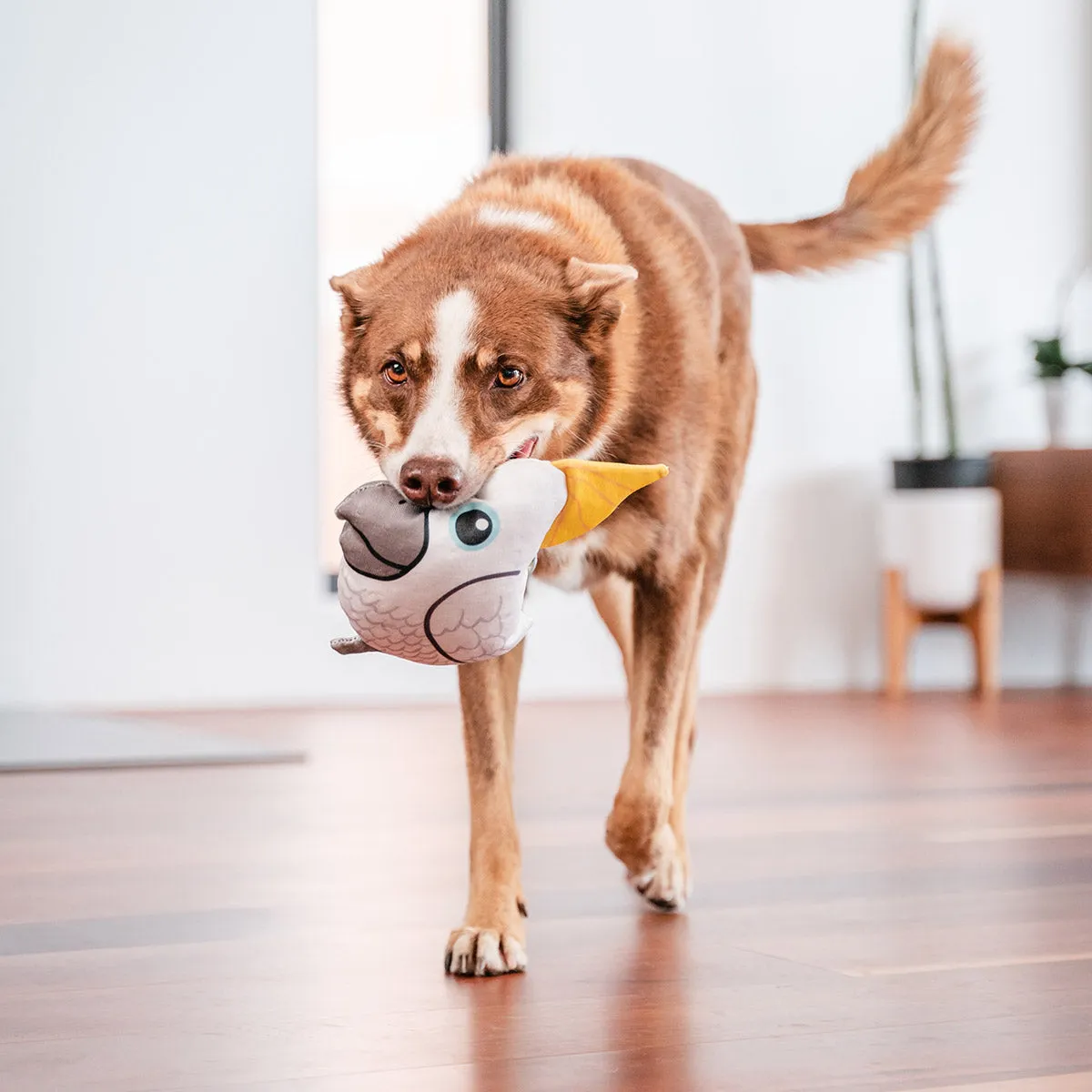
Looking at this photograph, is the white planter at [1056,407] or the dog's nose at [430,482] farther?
the white planter at [1056,407]

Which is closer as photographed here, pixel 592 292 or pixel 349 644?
pixel 349 644

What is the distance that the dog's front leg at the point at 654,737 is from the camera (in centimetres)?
169

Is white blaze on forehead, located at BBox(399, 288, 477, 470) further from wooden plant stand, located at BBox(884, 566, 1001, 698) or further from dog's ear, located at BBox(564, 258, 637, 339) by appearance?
wooden plant stand, located at BBox(884, 566, 1001, 698)

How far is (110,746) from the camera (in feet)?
10.7

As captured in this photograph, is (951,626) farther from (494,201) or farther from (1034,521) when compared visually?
(494,201)

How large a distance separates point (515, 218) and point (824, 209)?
330 centimetres

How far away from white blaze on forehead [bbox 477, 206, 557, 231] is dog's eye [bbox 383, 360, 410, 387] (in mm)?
214

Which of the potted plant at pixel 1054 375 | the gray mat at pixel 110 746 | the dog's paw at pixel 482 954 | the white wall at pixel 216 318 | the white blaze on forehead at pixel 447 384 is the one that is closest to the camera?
the white blaze on forehead at pixel 447 384

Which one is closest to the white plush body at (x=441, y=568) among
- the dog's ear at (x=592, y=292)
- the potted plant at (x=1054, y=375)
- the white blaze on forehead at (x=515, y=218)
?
the dog's ear at (x=592, y=292)

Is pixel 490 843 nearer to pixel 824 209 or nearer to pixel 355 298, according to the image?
pixel 355 298

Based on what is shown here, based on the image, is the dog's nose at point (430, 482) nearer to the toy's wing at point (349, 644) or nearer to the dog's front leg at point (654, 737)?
the toy's wing at point (349, 644)

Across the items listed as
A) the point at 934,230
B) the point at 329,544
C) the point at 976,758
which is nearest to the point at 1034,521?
the point at 934,230

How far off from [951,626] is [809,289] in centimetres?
109

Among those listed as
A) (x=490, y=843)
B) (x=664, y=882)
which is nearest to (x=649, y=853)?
(x=664, y=882)
